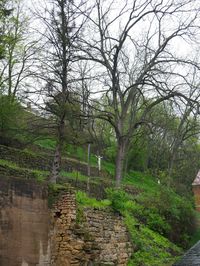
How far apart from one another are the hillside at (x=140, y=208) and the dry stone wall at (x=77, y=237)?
78 cm

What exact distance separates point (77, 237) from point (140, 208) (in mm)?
10054

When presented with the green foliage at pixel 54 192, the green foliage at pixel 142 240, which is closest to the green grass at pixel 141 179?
the green foliage at pixel 142 240

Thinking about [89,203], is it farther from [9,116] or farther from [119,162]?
[119,162]

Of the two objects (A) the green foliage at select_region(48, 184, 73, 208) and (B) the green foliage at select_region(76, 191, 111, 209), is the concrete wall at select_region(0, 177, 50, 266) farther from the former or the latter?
(B) the green foliage at select_region(76, 191, 111, 209)

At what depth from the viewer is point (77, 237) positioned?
44.1 ft

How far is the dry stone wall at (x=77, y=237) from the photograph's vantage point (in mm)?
13211

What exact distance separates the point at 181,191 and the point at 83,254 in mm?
23959

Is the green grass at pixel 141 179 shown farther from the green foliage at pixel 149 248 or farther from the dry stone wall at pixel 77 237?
the dry stone wall at pixel 77 237

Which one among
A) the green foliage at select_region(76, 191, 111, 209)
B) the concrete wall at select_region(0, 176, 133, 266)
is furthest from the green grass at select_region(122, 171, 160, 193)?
the concrete wall at select_region(0, 176, 133, 266)

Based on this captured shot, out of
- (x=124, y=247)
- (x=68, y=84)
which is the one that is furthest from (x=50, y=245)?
(x=68, y=84)

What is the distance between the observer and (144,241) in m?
18.4

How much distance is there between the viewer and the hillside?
1677 centimetres

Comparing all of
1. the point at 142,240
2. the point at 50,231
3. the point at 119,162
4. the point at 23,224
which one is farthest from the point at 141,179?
the point at 23,224

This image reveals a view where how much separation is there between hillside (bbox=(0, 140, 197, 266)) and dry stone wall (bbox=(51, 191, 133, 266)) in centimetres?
78
